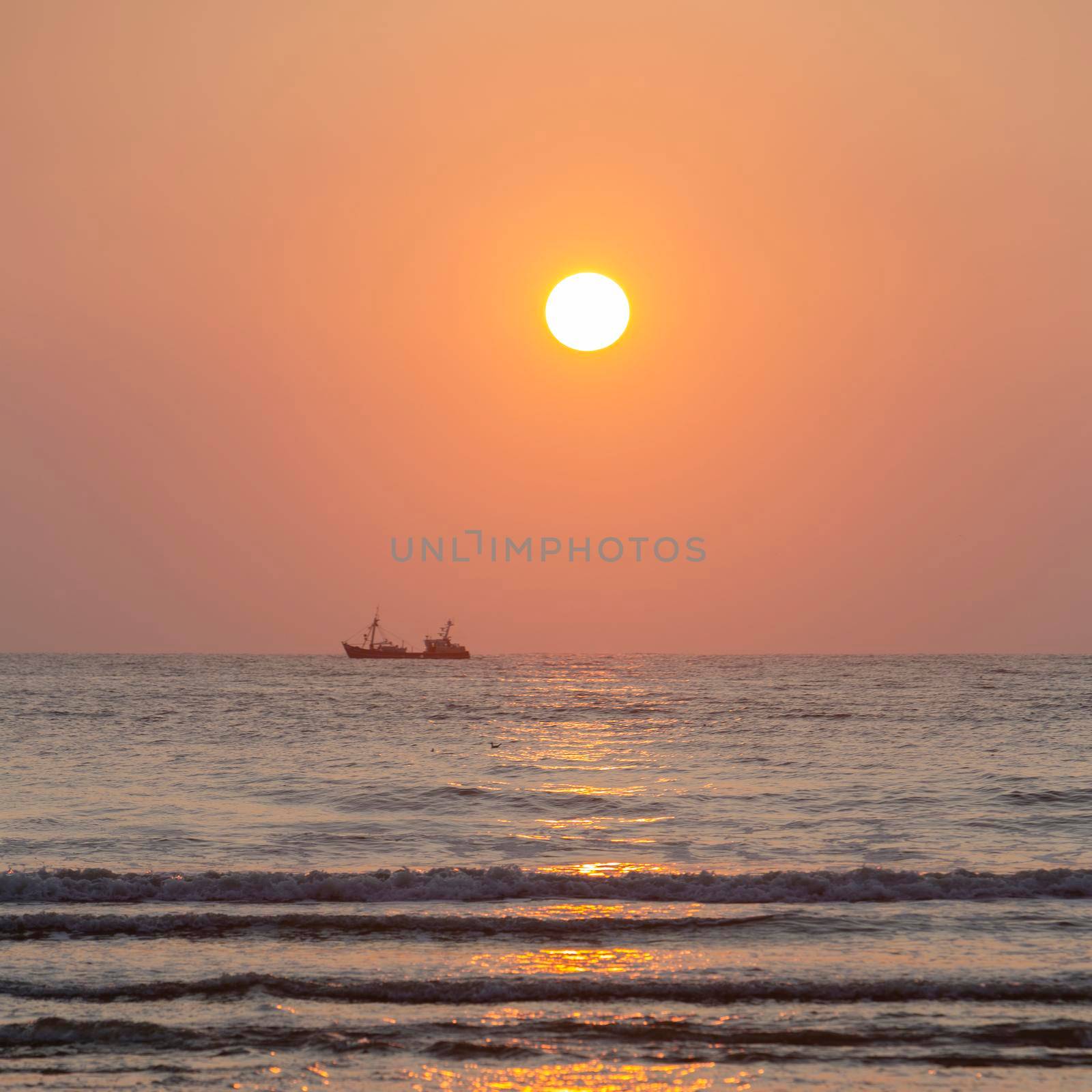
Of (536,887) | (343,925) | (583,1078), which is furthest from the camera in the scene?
(536,887)

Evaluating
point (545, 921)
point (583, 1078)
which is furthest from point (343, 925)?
point (583, 1078)

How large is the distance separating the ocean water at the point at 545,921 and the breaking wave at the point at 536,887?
69 millimetres

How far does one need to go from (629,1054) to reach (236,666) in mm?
157295

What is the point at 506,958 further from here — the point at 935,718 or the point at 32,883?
the point at 935,718

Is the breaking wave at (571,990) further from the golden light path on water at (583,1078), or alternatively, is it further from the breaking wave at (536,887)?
the breaking wave at (536,887)

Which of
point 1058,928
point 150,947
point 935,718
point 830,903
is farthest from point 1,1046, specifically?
point 935,718

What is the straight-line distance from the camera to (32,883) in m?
19.7

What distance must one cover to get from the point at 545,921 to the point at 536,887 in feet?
8.30

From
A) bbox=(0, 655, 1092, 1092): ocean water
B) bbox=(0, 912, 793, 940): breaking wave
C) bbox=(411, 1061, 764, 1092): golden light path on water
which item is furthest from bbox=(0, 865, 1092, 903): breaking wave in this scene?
bbox=(411, 1061, 764, 1092): golden light path on water

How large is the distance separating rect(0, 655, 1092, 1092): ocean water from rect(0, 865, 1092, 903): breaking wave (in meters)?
0.07

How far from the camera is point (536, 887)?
20.1 meters

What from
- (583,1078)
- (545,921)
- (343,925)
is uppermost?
(545,921)

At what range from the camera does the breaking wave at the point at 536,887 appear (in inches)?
765

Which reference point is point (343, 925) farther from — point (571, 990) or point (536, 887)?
point (571, 990)
